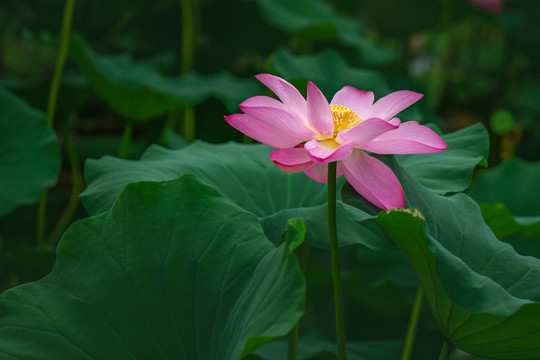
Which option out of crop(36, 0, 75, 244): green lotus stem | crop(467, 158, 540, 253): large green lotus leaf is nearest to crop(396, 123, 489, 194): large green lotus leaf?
crop(467, 158, 540, 253): large green lotus leaf

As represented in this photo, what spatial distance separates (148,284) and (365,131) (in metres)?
0.25

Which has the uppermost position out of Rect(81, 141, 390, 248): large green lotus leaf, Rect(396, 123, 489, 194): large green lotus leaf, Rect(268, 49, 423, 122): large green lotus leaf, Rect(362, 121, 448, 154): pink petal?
Rect(268, 49, 423, 122): large green lotus leaf

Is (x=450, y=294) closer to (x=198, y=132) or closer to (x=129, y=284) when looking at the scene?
(x=129, y=284)

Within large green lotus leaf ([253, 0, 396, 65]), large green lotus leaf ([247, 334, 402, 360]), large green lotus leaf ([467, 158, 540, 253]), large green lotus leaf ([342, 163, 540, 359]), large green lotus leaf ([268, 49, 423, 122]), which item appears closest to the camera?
large green lotus leaf ([342, 163, 540, 359])

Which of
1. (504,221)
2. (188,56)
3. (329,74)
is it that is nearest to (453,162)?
(504,221)

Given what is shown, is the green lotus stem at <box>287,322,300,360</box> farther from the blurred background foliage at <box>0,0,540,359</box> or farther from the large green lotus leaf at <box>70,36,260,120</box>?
the large green lotus leaf at <box>70,36,260,120</box>

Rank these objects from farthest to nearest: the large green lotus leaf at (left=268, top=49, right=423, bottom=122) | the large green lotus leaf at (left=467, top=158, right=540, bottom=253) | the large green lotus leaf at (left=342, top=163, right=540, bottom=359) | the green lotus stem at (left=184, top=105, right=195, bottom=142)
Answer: the green lotus stem at (left=184, top=105, right=195, bottom=142) < the large green lotus leaf at (left=268, top=49, right=423, bottom=122) < the large green lotus leaf at (left=467, top=158, right=540, bottom=253) < the large green lotus leaf at (left=342, top=163, right=540, bottom=359)

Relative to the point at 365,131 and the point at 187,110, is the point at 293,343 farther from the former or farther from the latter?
the point at 187,110

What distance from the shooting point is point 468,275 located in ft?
1.71

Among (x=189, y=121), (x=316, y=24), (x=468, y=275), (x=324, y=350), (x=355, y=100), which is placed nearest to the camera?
(x=468, y=275)

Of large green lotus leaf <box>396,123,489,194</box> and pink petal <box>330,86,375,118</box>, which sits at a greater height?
pink petal <box>330,86,375,118</box>

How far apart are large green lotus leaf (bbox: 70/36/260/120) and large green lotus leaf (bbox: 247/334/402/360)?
598 millimetres

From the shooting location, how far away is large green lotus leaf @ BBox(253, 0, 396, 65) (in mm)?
1837

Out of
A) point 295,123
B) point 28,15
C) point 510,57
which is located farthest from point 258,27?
point 295,123
